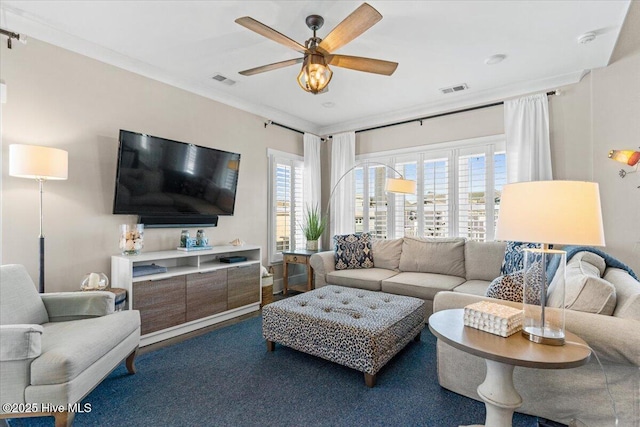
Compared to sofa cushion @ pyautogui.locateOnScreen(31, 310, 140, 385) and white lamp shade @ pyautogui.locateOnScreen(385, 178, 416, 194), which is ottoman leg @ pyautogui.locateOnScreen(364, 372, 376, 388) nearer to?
sofa cushion @ pyautogui.locateOnScreen(31, 310, 140, 385)

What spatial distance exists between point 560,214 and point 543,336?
22.7 inches

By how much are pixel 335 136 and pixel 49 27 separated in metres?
3.66

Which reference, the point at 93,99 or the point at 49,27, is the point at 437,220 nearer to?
the point at 93,99

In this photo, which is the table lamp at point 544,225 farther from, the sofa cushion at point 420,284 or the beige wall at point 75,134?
the beige wall at point 75,134

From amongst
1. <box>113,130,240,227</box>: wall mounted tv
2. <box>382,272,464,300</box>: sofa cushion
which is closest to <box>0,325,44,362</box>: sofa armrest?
<box>113,130,240,227</box>: wall mounted tv

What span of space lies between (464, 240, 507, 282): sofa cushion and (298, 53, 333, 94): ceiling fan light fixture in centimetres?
265

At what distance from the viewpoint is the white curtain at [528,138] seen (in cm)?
356

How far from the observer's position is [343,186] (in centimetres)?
516

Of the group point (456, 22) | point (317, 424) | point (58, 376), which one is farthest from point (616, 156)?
point (58, 376)

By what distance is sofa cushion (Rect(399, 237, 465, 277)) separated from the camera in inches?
150

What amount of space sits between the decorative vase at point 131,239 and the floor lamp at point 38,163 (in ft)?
1.99

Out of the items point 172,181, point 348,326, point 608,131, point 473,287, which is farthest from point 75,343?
point 608,131

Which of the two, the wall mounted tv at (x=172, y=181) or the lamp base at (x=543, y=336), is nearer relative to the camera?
the lamp base at (x=543, y=336)

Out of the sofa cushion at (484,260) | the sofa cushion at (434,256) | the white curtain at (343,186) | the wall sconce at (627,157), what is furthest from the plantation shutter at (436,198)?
the wall sconce at (627,157)
